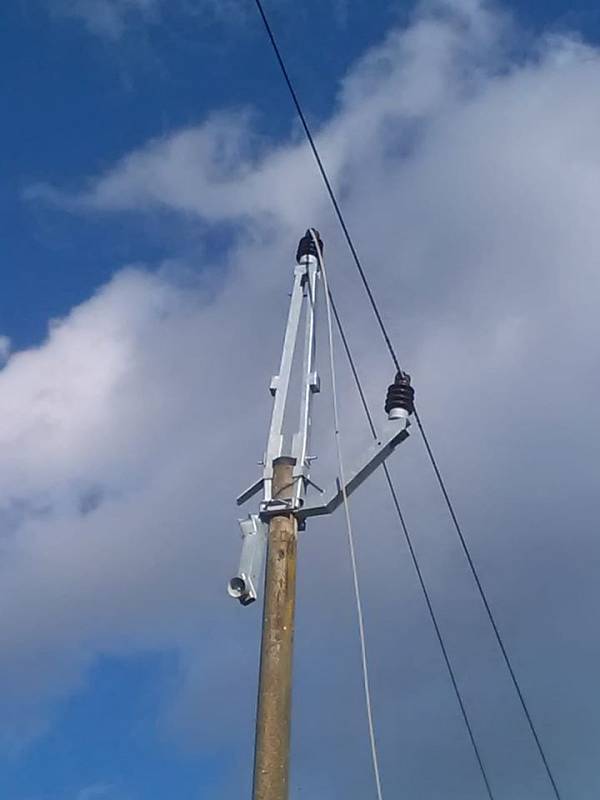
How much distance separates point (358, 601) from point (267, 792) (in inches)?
90.3

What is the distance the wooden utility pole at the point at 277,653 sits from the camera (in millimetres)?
7160

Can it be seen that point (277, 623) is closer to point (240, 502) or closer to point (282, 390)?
point (240, 502)

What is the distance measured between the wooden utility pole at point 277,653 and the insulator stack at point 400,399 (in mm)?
935

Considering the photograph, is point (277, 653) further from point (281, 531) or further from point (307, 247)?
point (307, 247)

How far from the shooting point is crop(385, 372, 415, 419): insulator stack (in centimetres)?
853

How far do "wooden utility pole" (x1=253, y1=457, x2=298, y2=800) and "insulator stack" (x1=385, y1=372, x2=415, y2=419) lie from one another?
0.93 m

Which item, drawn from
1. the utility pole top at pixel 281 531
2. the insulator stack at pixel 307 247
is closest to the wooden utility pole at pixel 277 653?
the utility pole top at pixel 281 531

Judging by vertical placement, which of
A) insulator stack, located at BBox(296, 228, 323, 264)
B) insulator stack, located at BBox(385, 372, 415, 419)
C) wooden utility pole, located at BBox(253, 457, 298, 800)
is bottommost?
wooden utility pole, located at BBox(253, 457, 298, 800)

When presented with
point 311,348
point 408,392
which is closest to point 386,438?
point 408,392

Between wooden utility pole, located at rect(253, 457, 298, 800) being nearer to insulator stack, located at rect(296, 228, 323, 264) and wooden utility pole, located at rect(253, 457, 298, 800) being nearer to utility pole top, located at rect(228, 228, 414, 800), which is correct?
utility pole top, located at rect(228, 228, 414, 800)

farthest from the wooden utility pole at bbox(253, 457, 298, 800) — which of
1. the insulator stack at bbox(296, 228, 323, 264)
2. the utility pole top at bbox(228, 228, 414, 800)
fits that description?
the insulator stack at bbox(296, 228, 323, 264)

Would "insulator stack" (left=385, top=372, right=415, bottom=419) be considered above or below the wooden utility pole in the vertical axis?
above

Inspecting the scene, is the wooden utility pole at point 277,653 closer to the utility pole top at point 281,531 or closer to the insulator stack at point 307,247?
the utility pole top at point 281,531

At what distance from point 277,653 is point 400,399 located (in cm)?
230
